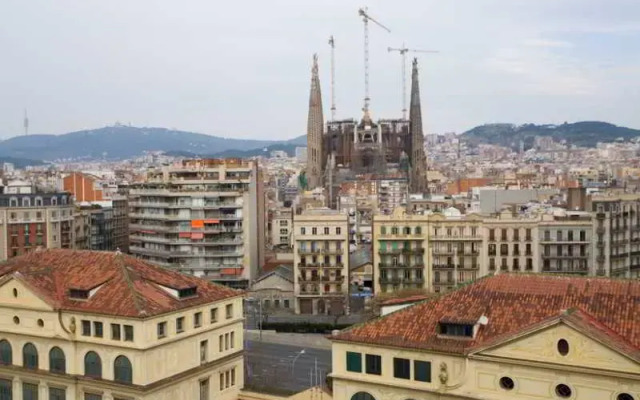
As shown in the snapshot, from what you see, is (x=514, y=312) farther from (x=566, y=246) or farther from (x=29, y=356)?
(x=566, y=246)

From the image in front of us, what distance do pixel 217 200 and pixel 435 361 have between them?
68992mm

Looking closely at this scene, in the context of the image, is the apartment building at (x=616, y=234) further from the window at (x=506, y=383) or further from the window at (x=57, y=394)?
the window at (x=57, y=394)

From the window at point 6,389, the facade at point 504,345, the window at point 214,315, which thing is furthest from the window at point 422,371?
the window at point 6,389

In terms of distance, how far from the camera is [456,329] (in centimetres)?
4028

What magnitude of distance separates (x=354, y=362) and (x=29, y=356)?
23.0 metres

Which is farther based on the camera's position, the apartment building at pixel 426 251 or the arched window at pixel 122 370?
the apartment building at pixel 426 251

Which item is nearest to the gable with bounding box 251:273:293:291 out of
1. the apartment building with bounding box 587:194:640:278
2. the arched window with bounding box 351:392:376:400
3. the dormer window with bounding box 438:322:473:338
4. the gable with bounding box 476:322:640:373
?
the apartment building with bounding box 587:194:640:278

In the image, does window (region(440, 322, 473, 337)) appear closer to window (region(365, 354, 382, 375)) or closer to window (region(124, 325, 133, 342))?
window (region(365, 354, 382, 375))

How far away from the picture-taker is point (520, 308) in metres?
40.2

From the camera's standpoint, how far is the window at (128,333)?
49.1 m

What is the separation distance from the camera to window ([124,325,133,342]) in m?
49.1

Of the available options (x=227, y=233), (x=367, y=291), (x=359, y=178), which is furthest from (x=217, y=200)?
(x=359, y=178)

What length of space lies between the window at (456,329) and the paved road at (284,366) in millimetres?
20488

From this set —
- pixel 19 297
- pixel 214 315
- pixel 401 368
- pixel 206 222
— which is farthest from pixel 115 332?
pixel 206 222
